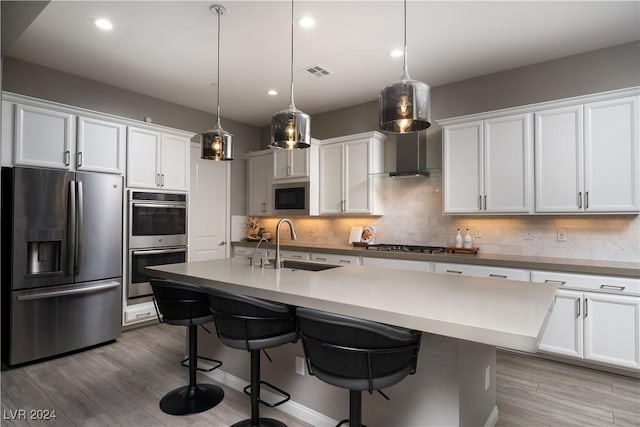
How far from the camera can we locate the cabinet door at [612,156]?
2.87 m

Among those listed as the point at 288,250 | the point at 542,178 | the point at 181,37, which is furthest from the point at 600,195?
the point at 181,37

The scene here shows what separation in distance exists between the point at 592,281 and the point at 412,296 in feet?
7.04

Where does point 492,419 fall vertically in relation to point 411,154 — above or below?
below

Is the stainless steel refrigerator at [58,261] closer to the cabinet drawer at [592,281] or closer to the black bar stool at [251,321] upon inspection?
the black bar stool at [251,321]

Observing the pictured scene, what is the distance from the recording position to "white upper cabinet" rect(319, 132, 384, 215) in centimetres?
445

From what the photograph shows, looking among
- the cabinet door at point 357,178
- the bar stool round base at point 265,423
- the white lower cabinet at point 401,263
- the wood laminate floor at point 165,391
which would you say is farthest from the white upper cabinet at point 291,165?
the bar stool round base at point 265,423

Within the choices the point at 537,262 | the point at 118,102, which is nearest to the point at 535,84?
the point at 537,262

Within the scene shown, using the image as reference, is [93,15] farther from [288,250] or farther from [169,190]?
[288,250]

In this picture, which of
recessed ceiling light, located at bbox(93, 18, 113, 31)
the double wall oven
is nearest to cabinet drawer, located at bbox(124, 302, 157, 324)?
the double wall oven

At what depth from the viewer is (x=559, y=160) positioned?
10.4 feet

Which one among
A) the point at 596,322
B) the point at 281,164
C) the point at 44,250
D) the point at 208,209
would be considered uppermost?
the point at 281,164

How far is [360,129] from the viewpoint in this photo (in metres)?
4.88

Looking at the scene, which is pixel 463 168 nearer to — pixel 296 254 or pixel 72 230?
pixel 296 254

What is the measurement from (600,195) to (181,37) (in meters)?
3.88
